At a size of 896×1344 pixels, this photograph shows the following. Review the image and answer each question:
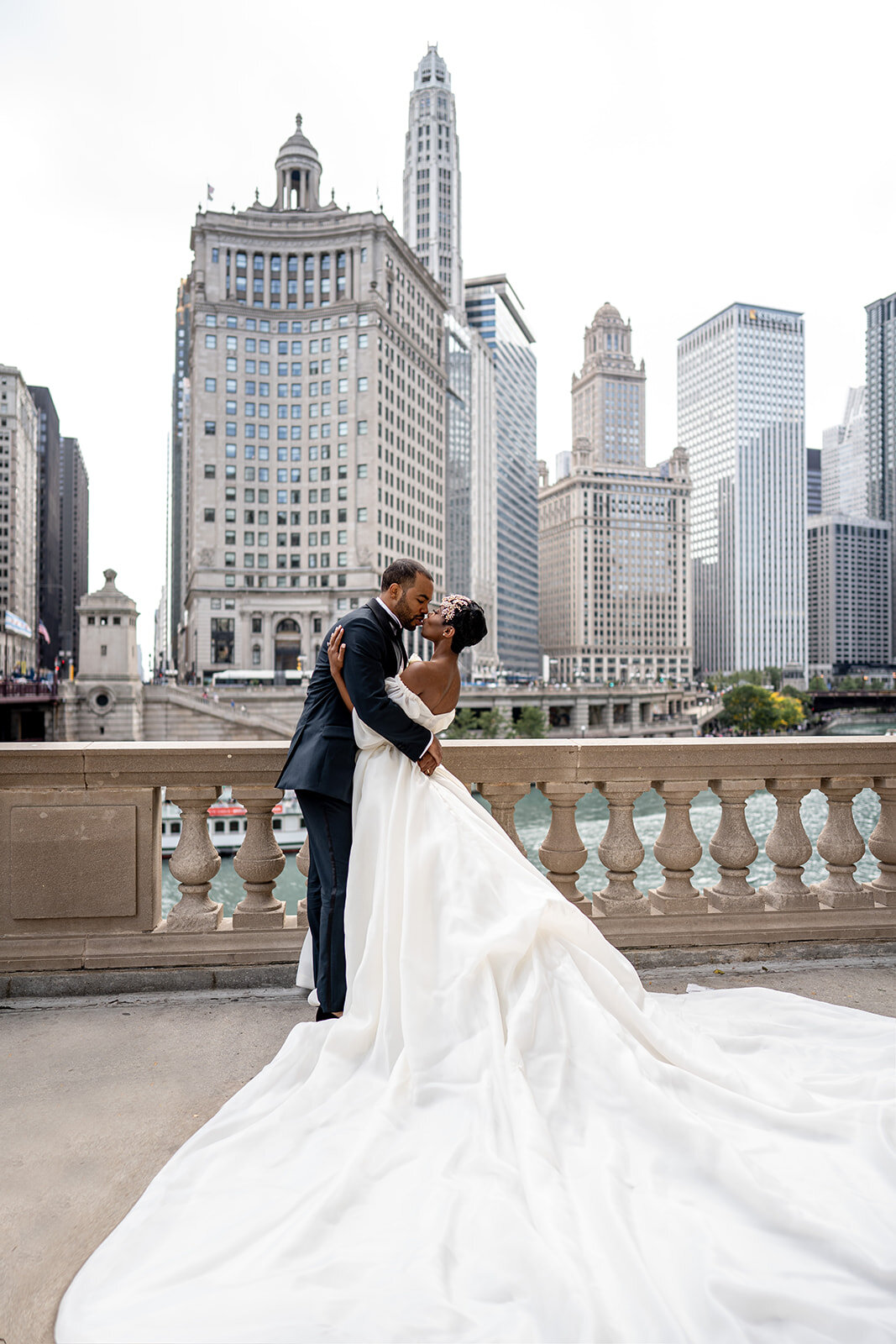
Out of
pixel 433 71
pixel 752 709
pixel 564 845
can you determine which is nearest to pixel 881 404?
pixel 433 71

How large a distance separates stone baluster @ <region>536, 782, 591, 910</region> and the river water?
9.94m

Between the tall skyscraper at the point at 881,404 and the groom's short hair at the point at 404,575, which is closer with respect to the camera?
the groom's short hair at the point at 404,575

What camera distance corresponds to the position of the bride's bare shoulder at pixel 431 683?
12.6 feet

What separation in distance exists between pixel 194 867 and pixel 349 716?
5.07ft

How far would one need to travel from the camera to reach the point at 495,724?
62844 mm

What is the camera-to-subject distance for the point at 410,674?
3842mm

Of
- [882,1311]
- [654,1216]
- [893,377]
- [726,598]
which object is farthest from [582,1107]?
[893,377]

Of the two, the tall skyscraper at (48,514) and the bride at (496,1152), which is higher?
the tall skyscraper at (48,514)

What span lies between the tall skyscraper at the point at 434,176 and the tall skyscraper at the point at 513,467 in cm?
1627

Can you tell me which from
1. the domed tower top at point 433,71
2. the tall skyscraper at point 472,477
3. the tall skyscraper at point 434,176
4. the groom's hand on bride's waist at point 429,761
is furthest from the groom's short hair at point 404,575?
the domed tower top at point 433,71

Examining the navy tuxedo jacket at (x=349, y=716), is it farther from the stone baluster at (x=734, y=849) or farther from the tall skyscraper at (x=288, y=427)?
the tall skyscraper at (x=288, y=427)

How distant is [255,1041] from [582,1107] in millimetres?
1766

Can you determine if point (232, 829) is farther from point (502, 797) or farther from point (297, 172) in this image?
point (297, 172)

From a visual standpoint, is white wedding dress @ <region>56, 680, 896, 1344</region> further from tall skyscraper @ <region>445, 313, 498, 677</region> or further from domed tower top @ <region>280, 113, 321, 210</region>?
domed tower top @ <region>280, 113, 321, 210</region>
